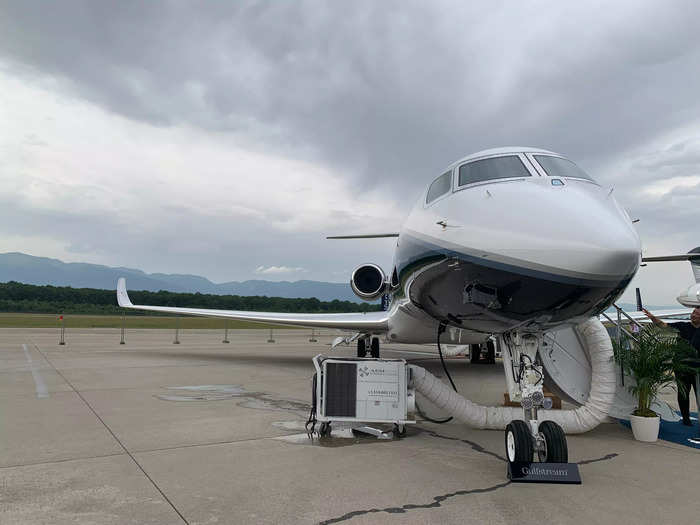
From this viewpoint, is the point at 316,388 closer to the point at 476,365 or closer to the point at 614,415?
the point at 614,415

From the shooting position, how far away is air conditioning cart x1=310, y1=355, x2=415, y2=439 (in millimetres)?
5789

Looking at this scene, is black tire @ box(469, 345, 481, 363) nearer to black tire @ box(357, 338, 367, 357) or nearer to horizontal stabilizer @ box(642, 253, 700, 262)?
black tire @ box(357, 338, 367, 357)

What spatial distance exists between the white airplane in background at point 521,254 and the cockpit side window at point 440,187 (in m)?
0.02

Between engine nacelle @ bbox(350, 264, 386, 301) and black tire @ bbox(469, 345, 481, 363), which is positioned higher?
engine nacelle @ bbox(350, 264, 386, 301)

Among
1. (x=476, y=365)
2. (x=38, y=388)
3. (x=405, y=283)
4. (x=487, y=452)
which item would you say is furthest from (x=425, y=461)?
(x=476, y=365)

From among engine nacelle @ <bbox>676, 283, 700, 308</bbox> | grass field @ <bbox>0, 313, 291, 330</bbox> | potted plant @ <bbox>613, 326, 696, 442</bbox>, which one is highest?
engine nacelle @ <bbox>676, 283, 700, 308</bbox>

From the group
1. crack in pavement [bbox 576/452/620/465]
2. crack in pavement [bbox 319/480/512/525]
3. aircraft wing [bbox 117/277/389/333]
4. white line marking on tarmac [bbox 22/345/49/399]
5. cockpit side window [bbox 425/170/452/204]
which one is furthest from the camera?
aircraft wing [bbox 117/277/389/333]

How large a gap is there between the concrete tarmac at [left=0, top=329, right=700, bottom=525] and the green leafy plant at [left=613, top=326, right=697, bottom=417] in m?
0.59

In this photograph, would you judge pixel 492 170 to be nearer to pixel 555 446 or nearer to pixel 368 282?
pixel 555 446

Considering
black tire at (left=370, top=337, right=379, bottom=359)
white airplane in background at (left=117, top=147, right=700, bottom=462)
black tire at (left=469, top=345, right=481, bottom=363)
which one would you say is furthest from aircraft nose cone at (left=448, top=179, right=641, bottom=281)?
black tire at (left=469, top=345, right=481, bottom=363)

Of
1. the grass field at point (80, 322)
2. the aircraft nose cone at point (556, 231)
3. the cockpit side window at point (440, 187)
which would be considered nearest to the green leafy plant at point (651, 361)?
the aircraft nose cone at point (556, 231)

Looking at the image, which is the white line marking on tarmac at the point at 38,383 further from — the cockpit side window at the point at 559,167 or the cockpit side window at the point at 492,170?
the cockpit side window at the point at 559,167

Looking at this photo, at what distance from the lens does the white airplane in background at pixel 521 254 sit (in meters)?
3.55

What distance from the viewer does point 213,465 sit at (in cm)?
452
